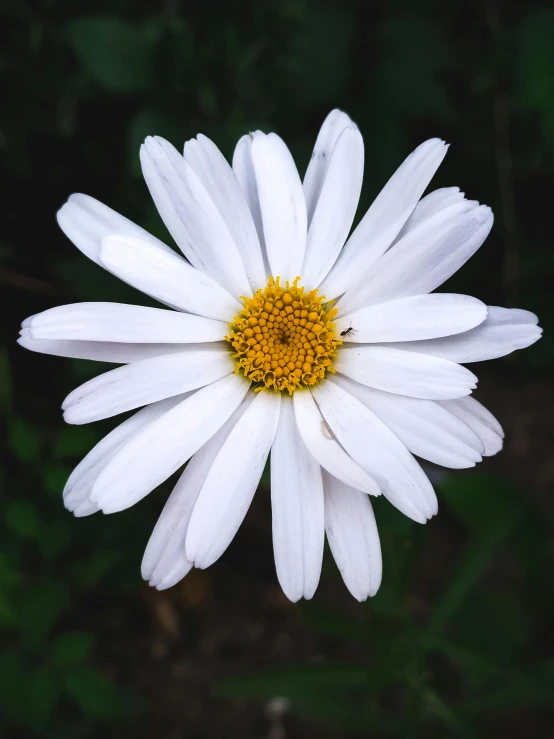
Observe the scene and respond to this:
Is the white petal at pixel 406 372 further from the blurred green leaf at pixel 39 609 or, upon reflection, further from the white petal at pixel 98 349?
the blurred green leaf at pixel 39 609

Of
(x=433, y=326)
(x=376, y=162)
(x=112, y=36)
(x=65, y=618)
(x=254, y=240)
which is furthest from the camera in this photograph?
(x=65, y=618)

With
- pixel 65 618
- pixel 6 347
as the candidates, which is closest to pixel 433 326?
pixel 6 347

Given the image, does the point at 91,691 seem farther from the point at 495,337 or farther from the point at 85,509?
the point at 495,337

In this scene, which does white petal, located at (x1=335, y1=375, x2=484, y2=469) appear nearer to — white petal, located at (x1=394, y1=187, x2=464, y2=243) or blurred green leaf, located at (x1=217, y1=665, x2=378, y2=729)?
A: white petal, located at (x1=394, y1=187, x2=464, y2=243)

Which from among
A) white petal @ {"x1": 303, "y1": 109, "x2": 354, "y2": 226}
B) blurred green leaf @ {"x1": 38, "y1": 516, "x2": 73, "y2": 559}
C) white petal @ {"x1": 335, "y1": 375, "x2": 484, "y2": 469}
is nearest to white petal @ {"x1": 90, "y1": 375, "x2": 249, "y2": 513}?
white petal @ {"x1": 335, "y1": 375, "x2": 484, "y2": 469}

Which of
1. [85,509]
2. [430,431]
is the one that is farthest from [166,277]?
[430,431]

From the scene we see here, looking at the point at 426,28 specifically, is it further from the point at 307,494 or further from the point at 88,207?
the point at 307,494
